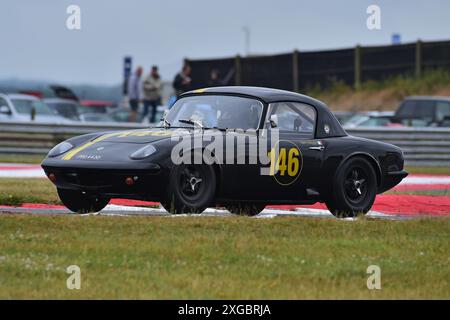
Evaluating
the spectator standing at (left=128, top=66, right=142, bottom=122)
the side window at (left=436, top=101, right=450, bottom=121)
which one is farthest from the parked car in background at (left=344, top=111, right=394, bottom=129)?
the spectator standing at (left=128, top=66, right=142, bottom=122)

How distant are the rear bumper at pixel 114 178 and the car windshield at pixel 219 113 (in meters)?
1.17

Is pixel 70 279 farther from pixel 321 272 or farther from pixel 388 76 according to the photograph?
pixel 388 76

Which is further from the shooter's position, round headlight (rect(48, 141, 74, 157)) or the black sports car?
round headlight (rect(48, 141, 74, 157))

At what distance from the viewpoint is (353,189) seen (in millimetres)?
12289

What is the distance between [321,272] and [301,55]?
118 ft

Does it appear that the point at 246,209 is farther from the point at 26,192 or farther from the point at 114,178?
the point at 26,192

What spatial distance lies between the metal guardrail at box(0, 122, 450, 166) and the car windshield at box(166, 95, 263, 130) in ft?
38.4

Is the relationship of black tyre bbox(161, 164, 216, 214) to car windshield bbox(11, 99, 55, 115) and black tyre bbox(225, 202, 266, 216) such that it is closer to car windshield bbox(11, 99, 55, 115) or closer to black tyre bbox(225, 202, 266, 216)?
black tyre bbox(225, 202, 266, 216)

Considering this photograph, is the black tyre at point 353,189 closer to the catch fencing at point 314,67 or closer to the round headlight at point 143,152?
the round headlight at point 143,152

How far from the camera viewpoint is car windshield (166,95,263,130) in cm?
1162

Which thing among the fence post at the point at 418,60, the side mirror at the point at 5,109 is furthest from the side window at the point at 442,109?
the side mirror at the point at 5,109

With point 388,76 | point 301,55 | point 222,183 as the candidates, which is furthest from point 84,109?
point 222,183

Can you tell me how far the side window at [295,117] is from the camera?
471 inches

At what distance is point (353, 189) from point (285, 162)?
3.57ft
